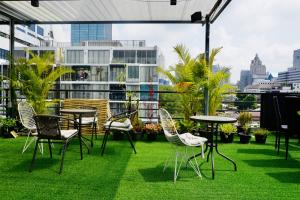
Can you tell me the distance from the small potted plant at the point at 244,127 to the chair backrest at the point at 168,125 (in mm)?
2948

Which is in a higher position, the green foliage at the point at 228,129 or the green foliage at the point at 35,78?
the green foliage at the point at 35,78

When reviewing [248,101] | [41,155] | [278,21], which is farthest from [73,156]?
[278,21]

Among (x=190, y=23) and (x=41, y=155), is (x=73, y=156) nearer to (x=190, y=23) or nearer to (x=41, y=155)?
(x=41, y=155)

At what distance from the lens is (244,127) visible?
702 cm

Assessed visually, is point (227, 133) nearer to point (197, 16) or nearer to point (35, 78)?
point (197, 16)

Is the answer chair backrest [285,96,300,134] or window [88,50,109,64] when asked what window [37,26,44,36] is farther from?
chair backrest [285,96,300,134]

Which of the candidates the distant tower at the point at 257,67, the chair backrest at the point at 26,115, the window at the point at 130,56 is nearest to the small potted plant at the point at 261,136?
A: the chair backrest at the point at 26,115

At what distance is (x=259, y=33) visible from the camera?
11.0 m

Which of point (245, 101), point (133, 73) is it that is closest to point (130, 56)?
point (133, 73)

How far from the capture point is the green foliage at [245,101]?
814cm

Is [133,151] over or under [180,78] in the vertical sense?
under

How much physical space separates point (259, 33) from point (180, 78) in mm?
5420

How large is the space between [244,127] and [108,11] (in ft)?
13.7

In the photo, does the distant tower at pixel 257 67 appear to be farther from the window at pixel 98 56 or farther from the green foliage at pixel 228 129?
the green foliage at pixel 228 129
